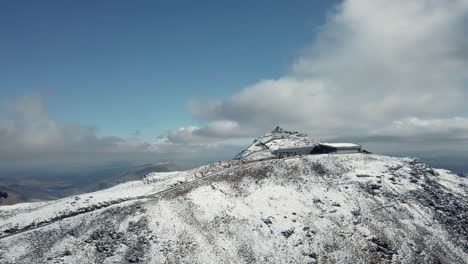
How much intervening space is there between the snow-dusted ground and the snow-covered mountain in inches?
8.2

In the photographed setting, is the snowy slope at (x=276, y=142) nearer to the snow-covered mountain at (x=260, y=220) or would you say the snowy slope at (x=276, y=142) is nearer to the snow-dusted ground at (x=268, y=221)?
the snow-covered mountain at (x=260, y=220)

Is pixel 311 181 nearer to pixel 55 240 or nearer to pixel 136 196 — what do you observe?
pixel 136 196

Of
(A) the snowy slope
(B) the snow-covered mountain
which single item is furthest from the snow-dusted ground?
(A) the snowy slope

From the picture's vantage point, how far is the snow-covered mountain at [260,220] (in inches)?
2409

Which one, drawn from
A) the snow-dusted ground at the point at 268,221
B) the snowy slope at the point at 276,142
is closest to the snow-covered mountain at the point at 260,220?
the snow-dusted ground at the point at 268,221

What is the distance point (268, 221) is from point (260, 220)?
5.28 ft

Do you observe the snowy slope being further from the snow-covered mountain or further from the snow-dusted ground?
Result: the snow-dusted ground

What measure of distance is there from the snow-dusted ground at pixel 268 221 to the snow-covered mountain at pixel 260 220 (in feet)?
0.69

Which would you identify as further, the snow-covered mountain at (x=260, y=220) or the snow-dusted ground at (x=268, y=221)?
the snow-covered mountain at (x=260, y=220)

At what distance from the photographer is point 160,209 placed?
70.9 meters

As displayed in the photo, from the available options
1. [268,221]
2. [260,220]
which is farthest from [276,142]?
[268,221]

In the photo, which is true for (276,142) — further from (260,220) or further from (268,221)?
(268,221)

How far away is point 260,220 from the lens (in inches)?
2763

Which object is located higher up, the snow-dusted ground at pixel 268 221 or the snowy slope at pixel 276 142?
the snowy slope at pixel 276 142
